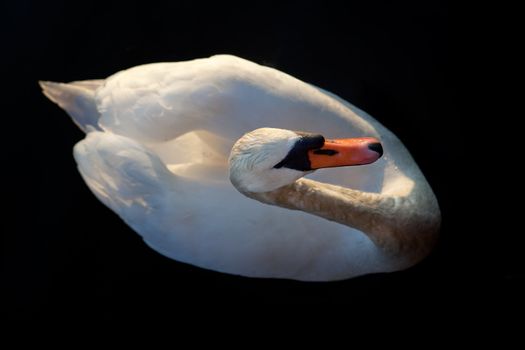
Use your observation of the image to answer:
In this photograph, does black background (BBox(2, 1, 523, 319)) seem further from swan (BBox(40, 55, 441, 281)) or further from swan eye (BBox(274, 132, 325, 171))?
swan eye (BBox(274, 132, 325, 171))

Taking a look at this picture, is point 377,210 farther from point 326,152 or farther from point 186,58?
point 186,58

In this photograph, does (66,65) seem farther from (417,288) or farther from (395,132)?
(417,288)

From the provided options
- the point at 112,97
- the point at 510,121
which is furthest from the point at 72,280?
the point at 510,121

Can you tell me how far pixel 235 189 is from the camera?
251 cm

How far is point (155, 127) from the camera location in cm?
246

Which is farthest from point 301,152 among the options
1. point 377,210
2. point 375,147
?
point 377,210

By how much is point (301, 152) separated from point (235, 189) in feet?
2.36

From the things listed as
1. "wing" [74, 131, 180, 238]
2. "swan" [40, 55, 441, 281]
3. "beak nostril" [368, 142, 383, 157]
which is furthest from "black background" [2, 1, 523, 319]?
"beak nostril" [368, 142, 383, 157]

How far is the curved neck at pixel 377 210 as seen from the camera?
7.02ft

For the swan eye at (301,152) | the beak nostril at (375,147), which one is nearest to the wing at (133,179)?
the swan eye at (301,152)

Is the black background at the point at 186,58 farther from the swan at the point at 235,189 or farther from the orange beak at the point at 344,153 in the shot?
the orange beak at the point at 344,153

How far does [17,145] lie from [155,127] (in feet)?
4.17

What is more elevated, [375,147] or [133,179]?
[375,147]

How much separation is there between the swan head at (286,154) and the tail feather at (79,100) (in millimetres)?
1233
